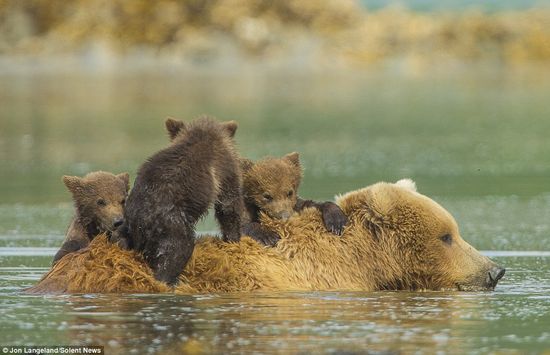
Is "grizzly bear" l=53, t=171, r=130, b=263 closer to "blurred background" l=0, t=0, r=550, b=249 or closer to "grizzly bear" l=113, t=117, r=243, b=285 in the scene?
"grizzly bear" l=113, t=117, r=243, b=285

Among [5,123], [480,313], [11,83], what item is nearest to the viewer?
[480,313]

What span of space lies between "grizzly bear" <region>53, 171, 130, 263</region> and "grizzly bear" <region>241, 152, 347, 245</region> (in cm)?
90

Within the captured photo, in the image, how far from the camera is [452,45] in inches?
2704

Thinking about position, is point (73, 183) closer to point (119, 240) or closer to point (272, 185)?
point (119, 240)

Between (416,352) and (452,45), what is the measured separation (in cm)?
6147

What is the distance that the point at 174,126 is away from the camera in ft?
33.6

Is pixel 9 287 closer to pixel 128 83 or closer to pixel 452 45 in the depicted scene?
pixel 128 83

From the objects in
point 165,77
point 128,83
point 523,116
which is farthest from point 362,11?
point 523,116

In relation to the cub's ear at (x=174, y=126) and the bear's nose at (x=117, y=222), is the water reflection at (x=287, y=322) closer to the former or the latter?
the bear's nose at (x=117, y=222)

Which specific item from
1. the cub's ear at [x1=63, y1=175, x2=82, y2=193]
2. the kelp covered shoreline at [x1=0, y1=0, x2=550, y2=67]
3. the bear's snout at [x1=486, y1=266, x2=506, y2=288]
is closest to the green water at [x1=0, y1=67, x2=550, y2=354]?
the bear's snout at [x1=486, y1=266, x2=506, y2=288]

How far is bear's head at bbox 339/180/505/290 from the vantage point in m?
10.3

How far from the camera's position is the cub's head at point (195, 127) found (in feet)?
33.1

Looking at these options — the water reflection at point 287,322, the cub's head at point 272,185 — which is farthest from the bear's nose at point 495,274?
the cub's head at point 272,185

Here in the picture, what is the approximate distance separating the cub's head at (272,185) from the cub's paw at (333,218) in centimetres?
39
